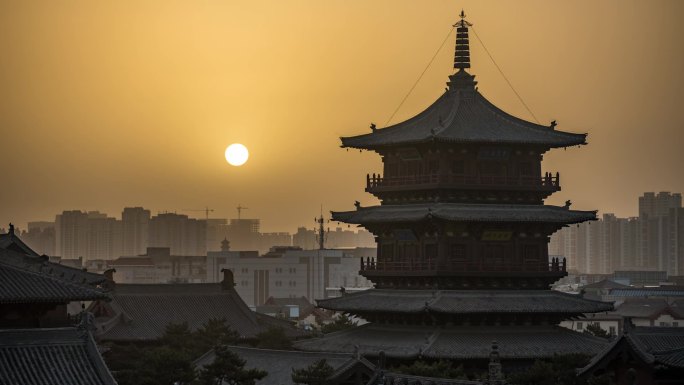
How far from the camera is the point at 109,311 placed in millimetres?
100625

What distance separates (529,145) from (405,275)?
8.59m

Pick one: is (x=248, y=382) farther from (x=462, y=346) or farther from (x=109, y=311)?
(x=109, y=311)

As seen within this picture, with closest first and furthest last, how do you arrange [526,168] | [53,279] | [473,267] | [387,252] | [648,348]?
[648,348] → [53,279] → [473,267] → [526,168] → [387,252]

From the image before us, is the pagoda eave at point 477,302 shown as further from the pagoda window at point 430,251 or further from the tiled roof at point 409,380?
the tiled roof at point 409,380

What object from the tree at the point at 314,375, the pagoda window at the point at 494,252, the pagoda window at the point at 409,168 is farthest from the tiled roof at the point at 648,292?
the tree at the point at 314,375

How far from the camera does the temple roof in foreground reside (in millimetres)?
71812

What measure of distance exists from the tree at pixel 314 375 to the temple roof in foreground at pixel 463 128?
13.1 m

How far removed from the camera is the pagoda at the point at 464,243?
226 feet

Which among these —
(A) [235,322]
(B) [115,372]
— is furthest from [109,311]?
(B) [115,372]

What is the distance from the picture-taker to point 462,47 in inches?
2987

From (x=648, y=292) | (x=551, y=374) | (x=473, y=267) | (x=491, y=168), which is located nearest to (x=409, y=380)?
(x=551, y=374)

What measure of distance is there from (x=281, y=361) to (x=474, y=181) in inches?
488

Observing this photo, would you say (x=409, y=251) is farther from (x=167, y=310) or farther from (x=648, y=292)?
(x=648, y=292)

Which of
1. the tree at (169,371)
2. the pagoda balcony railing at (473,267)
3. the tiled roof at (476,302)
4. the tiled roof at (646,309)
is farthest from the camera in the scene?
the tiled roof at (646,309)
